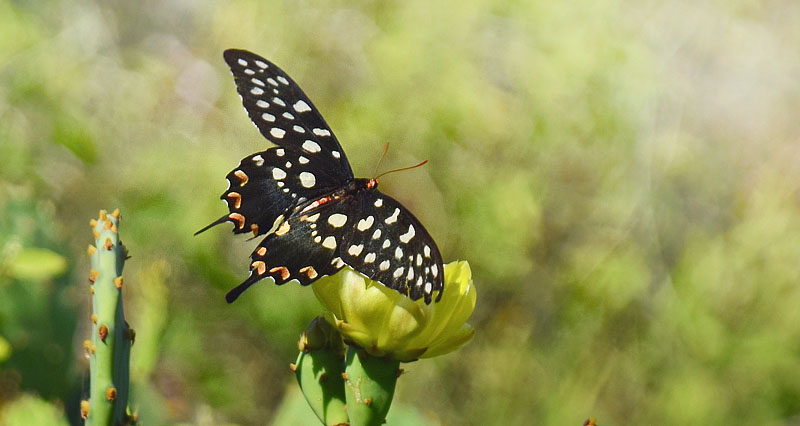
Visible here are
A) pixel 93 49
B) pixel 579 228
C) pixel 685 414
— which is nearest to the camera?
pixel 685 414

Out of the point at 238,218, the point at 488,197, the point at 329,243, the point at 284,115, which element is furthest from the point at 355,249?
the point at 488,197

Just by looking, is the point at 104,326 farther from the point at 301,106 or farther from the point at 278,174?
the point at 301,106

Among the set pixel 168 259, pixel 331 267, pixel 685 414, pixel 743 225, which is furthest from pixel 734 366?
pixel 331 267

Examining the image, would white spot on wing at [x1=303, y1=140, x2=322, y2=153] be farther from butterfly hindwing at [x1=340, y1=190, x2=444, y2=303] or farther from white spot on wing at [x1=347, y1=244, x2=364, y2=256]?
white spot on wing at [x1=347, y1=244, x2=364, y2=256]

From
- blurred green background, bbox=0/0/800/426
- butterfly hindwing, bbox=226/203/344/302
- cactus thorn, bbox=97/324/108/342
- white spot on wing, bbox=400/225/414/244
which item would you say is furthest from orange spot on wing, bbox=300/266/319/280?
blurred green background, bbox=0/0/800/426

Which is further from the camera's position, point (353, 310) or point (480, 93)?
point (480, 93)

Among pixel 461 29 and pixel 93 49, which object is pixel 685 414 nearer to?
pixel 461 29
